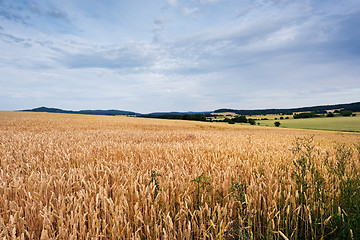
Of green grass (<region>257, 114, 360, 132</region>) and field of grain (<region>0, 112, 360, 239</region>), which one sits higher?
field of grain (<region>0, 112, 360, 239</region>)

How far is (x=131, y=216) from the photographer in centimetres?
201

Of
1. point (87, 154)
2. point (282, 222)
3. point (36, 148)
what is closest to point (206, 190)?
point (282, 222)

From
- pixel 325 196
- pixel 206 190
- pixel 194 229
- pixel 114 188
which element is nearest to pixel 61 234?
pixel 114 188

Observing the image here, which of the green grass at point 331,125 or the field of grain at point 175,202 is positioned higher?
the field of grain at point 175,202

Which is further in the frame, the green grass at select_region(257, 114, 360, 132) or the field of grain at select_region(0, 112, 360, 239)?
the green grass at select_region(257, 114, 360, 132)

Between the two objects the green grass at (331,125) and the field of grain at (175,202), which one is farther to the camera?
the green grass at (331,125)

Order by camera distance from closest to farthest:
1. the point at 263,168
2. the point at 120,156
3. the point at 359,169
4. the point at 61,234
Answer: the point at 61,234, the point at 263,168, the point at 359,169, the point at 120,156

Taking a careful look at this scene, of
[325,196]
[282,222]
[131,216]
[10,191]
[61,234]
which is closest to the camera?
[61,234]

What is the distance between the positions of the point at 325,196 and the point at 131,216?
2.57 m

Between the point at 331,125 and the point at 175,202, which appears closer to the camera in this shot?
the point at 175,202

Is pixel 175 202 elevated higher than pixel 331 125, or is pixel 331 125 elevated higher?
pixel 175 202

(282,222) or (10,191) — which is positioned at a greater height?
(10,191)

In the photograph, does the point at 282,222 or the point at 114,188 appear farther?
the point at 114,188

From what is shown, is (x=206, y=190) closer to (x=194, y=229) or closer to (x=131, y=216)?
(x=194, y=229)
